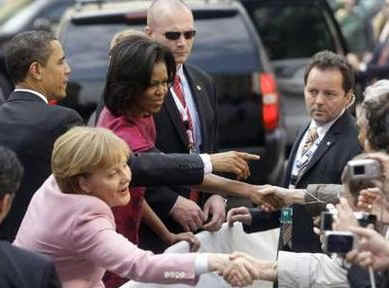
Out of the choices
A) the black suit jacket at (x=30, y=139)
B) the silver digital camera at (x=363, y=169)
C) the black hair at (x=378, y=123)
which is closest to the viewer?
the silver digital camera at (x=363, y=169)

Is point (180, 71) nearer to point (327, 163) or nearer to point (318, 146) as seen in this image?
point (318, 146)

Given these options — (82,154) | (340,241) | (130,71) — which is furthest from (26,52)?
(340,241)

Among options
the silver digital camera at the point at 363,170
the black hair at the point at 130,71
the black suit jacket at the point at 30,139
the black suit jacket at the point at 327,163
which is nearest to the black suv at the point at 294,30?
the black suit jacket at the point at 327,163

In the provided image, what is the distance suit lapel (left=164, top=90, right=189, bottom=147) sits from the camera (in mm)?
7098

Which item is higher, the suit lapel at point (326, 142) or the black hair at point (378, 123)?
the black hair at point (378, 123)

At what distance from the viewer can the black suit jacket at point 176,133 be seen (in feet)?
22.7

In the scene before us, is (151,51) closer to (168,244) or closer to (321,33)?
(168,244)

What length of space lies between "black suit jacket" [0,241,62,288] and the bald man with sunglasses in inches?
77.4

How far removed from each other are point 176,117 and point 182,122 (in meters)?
0.04

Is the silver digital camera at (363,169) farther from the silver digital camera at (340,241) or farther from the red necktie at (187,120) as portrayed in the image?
the red necktie at (187,120)

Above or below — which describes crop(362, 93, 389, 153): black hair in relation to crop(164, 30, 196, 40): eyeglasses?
below

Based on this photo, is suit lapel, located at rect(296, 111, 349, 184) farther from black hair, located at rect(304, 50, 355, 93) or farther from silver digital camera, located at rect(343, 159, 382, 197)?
silver digital camera, located at rect(343, 159, 382, 197)

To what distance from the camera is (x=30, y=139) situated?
6.70m

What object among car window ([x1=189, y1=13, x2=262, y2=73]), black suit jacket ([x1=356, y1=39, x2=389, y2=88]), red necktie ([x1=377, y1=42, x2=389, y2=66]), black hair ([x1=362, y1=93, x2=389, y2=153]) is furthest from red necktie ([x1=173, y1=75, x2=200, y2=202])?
red necktie ([x1=377, y1=42, x2=389, y2=66])
